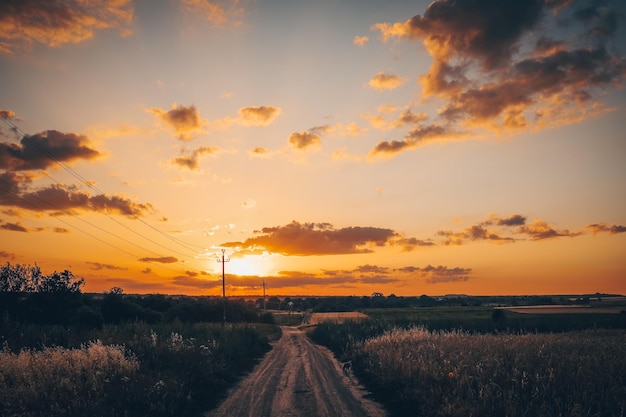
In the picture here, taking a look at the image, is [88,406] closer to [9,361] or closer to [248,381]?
[9,361]

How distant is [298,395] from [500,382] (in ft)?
23.2

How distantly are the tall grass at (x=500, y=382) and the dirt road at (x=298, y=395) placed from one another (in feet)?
3.59

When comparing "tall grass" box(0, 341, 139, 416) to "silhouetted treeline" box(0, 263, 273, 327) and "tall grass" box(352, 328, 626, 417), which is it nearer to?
"tall grass" box(352, 328, 626, 417)

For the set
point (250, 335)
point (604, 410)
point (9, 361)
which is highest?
point (9, 361)

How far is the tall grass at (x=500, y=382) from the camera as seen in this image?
10.4 metres

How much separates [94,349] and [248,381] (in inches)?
264

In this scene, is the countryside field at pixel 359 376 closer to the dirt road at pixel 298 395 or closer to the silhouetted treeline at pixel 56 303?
the dirt road at pixel 298 395

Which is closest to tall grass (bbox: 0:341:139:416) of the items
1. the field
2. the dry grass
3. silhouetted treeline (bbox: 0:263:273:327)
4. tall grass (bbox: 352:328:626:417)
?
the field

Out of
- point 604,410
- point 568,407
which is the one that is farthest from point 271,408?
point 604,410

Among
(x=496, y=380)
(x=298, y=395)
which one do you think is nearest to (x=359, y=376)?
(x=298, y=395)

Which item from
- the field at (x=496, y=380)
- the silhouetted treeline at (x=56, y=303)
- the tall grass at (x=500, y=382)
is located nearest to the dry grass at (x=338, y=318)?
the silhouetted treeline at (x=56, y=303)

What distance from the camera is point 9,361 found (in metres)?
13.3

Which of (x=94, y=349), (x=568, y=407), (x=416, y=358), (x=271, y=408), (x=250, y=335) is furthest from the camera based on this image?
(x=250, y=335)

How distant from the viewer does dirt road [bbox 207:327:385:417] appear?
12219mm
